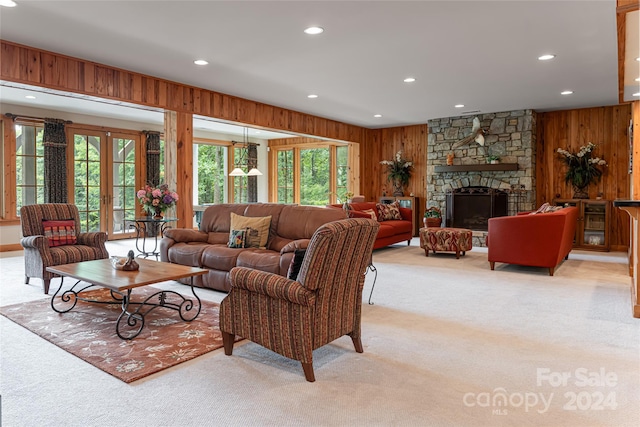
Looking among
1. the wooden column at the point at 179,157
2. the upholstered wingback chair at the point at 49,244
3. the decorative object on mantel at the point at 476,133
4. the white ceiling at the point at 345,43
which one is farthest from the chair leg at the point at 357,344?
the decorative object on mantel at the point at 476,133

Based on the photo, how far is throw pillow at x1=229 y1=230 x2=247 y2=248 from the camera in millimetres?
4473

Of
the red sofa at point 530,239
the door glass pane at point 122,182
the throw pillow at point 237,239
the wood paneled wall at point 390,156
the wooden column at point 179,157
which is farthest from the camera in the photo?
the wood paneled wall at point 390,156

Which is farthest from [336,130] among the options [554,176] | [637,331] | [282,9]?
[637,331]

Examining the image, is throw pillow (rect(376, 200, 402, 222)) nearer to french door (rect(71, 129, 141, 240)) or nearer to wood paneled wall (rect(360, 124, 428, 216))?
wood paneled wall (rect(360, 124, 428, 216))

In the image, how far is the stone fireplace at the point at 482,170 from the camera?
804 cm

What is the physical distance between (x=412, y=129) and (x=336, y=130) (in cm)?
191

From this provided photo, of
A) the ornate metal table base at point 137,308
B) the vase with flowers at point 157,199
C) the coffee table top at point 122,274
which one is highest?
the vase with flowers at point 157,199

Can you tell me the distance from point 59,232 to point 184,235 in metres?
1.36

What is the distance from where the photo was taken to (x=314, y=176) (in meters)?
11.4

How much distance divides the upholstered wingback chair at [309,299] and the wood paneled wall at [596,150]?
6.94 m

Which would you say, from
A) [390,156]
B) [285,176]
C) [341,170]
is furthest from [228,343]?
[285,176]

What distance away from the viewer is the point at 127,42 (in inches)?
170

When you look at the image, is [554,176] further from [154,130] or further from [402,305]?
[154,130]

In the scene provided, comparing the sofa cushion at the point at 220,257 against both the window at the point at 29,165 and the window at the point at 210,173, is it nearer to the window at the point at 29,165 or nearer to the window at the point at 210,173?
the window at the point at 29,165
